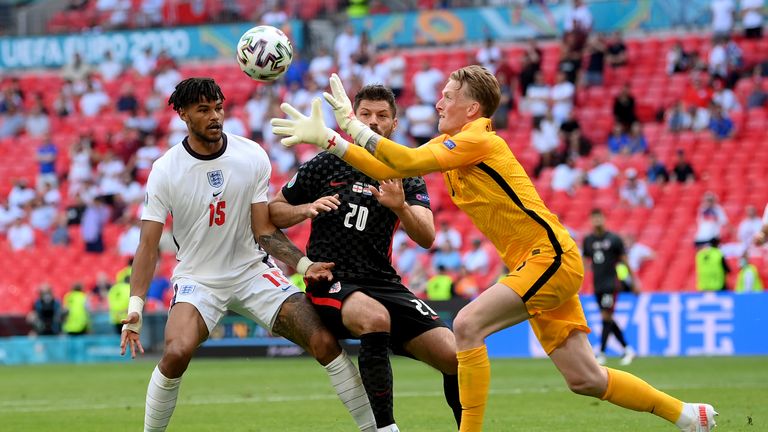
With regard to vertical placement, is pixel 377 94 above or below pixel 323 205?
above

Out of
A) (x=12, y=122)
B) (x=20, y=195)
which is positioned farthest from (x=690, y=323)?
(x=12, y=122)

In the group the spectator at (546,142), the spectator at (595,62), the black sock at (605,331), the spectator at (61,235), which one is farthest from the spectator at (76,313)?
the spectator at (595,62)

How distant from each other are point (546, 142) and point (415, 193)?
56.2 ft

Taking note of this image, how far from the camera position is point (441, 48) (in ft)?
98.2

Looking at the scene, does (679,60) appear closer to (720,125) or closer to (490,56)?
(720,125)

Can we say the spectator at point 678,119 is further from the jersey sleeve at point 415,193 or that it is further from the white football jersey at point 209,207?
the white football jersey at point 209,207

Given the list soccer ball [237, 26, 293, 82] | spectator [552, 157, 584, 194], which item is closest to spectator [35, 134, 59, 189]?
spectator [552, 157, 584, 194]

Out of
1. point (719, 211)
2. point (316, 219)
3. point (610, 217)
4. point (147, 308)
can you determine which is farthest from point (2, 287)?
point (316, 219)

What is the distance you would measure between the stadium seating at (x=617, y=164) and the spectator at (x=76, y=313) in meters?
3.02

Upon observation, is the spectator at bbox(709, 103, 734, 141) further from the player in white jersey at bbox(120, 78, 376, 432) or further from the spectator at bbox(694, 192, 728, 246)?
the player in white jersey at bbox(120, 78, 376, 432)

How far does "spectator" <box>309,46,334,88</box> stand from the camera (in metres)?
29.0

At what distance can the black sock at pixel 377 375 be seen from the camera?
8.32 metres

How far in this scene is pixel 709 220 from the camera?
→ 2212 cm

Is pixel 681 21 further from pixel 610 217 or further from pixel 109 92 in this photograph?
pixel 109 92
